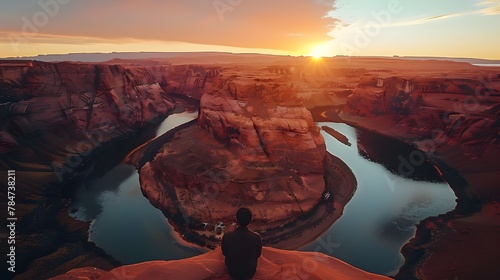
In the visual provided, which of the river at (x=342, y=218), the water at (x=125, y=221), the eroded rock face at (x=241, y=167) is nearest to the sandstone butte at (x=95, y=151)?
the eroded rock face at (x=241, y=167)

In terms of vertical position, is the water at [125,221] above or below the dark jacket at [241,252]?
below

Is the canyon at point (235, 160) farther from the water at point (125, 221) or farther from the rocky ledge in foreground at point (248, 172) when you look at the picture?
the water at point (125, 221)

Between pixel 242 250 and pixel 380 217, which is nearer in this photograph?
pixel 242 250

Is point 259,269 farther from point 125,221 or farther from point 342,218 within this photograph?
point 125,221

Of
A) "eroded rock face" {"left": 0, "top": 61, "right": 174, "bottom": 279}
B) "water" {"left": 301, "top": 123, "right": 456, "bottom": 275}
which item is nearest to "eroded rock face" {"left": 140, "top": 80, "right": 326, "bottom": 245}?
"water" {"left": 301, "top": 123, "right": 456, "bottom": 275}

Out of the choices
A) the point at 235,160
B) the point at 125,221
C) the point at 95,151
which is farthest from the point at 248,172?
the point at 95,151

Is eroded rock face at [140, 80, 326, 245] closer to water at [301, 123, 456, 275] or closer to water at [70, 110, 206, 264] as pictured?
water at [70, 110, 206, 264]

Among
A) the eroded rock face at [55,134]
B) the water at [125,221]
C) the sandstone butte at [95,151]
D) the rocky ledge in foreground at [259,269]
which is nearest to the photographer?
the rocky ledge in foreground at [259,269]
